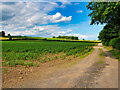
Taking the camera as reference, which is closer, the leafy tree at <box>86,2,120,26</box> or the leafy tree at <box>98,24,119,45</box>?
the leafy tree at <box>86,2,120,26</box>

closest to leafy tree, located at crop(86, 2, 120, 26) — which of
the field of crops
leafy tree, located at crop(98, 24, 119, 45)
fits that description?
leafy tree, located at crop(98, 24, 119, 45)

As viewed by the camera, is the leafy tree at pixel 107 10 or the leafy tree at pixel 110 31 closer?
the leafy tree at pixel 107 10

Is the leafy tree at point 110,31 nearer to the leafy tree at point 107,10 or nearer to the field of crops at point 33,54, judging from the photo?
the leafy tree at point 107,10

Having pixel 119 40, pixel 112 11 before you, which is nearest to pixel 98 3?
pixel 112 11

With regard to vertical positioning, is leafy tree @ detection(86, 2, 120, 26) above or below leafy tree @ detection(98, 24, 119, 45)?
above

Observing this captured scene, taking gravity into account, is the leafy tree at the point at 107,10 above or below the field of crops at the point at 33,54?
above

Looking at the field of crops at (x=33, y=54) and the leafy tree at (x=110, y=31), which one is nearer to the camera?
the field of crops at (x=33, y=54)

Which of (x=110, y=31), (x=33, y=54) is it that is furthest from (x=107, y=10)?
(x=110, y=31)

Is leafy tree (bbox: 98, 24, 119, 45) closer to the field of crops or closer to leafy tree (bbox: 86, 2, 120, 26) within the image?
leafy tree (bbox: 86, 2, 120, 26)

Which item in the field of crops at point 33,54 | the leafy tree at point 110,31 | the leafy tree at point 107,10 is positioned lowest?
the field of crops at point 33,54

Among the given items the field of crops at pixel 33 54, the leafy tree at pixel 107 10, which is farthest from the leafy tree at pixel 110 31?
the field of crops at pixel 33 54

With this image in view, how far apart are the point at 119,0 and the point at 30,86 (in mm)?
13775

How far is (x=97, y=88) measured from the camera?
193 inches

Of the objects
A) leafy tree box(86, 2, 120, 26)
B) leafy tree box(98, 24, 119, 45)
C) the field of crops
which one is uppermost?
leafy tree box(86, 2, 120, 26)
